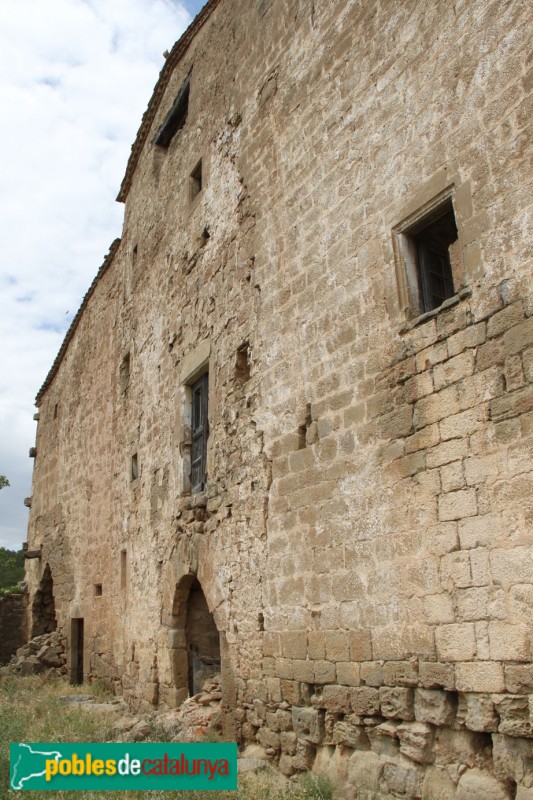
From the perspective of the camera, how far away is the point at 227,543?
6.74 m

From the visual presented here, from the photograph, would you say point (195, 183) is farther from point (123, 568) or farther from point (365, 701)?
point (365, 701)

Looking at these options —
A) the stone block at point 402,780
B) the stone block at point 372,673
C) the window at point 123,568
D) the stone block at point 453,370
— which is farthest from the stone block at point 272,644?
the window at point 123,568

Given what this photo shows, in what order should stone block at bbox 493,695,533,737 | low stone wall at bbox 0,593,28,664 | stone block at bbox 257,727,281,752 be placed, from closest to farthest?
stone block at bbox 493,695,533,737
stone block at bbox 257,727,281,752
low stone wall at bbox 0,593,28,664

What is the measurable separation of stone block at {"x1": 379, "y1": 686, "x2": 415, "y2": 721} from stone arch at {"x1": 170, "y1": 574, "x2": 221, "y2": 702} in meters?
3.53

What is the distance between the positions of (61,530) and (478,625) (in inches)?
448

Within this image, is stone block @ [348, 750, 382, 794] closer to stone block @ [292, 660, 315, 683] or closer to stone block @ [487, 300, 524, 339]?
stone block @ [292, 660, 315, 683]

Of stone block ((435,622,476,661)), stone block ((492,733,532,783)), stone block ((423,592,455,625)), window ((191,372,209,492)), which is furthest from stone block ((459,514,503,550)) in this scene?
window ((191,372,209,492))

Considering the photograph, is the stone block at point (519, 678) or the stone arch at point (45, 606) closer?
the stone block at point (519, 678)

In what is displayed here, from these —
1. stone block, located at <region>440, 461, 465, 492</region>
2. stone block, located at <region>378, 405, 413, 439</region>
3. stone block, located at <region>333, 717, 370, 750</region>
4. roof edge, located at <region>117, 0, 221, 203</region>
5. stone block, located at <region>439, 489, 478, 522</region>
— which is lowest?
stone block, located at <region>333, 717, 370, 750</region>

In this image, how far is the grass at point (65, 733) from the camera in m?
4.62

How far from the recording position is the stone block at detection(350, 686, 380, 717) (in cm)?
457

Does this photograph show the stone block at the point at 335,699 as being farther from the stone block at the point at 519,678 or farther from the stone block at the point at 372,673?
the stone block at the point at 519,678

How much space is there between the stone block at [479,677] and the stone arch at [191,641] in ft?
13.7

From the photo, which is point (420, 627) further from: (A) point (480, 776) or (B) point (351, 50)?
(B) point (351, 50)
